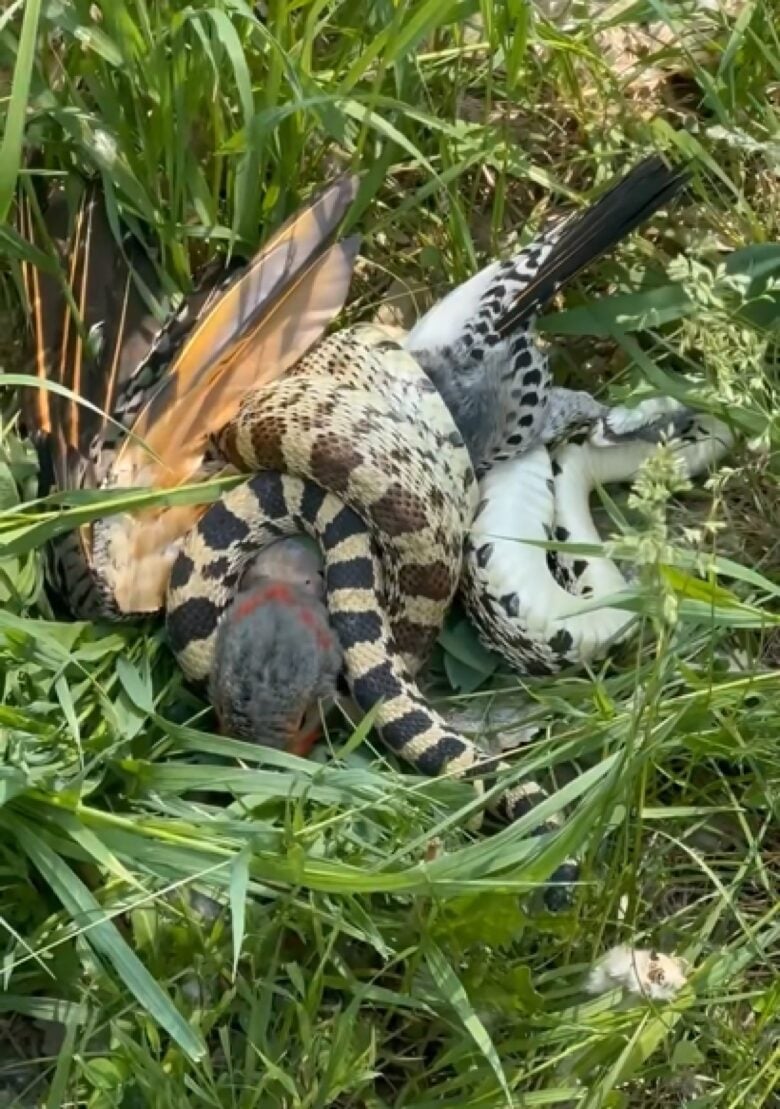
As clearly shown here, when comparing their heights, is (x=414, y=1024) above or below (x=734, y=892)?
below

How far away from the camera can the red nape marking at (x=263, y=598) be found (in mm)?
2682

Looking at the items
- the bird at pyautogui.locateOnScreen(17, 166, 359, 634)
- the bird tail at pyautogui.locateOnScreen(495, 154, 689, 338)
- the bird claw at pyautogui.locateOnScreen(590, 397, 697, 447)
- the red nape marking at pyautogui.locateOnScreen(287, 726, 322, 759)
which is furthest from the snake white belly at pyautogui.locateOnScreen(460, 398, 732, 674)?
the bird at pyautogui.locateOnScreen(17, 166, 359, 634)

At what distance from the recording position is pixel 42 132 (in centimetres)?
281

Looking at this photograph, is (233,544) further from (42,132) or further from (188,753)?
(42,132)

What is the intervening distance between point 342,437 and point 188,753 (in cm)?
63

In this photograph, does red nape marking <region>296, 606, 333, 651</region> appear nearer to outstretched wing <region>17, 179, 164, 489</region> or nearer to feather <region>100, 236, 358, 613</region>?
feather <region>100, 236, 358, 613</region>

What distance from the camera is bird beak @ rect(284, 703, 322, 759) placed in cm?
266

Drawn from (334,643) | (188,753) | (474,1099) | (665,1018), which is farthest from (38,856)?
(665,1018)

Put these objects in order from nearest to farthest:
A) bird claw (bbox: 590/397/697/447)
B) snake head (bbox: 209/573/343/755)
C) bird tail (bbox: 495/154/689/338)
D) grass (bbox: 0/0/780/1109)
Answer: grass (bbox: 0/0/780/1109) → snake head (bbox: 209/573/343/755) → bird tail (bbox: 495/154/689/338) → bird claw (bbox: 590/397/697/447)

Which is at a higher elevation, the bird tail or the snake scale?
the bird tail

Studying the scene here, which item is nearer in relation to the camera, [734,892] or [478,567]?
[734,892]

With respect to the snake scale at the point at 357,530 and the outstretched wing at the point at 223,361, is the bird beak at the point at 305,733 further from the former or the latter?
the outstretched wing at the point at 223,361

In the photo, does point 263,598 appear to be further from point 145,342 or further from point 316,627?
point 145,342

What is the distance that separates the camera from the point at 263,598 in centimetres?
270
